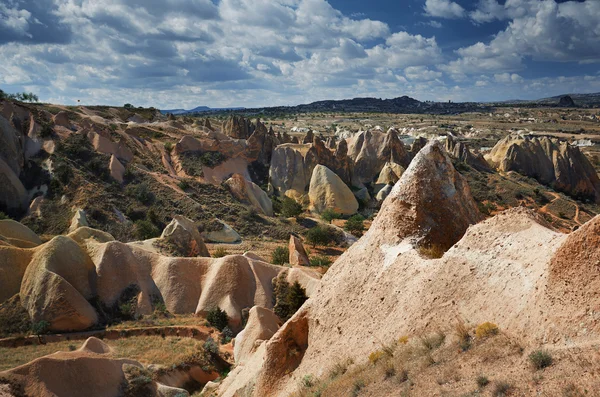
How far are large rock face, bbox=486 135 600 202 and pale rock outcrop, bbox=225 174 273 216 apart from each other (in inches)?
1499

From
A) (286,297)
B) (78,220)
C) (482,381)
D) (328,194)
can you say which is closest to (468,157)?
(328,194)

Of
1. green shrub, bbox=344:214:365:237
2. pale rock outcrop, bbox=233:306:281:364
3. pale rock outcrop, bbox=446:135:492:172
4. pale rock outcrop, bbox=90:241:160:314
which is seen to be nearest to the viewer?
pale rock outcrop, bbox=233:306:281:364

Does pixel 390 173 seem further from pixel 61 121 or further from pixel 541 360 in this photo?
pixel 541 360

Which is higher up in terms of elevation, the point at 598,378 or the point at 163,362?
the point at 598,378

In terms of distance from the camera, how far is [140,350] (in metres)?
20.7

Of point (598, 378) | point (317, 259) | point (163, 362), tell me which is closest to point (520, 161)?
point (317, 259)

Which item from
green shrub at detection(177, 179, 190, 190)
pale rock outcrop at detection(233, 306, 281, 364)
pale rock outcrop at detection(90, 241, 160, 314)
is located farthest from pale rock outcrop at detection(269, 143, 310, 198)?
pale rock outcrop at detection(233, 306, 281, 364)

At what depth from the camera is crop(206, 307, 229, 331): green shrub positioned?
24.1m

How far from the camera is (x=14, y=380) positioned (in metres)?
14.3

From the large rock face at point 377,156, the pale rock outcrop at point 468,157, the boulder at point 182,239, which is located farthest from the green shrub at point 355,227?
the pale rock outcrop at point 468,157

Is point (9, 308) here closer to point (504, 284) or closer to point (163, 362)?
point (163, 362)

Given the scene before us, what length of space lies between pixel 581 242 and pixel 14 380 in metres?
16.3

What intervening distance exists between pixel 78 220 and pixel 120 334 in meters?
14.5

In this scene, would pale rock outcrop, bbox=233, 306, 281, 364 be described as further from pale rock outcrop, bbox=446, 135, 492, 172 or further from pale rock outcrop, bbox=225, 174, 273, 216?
pale rock outcrop, bbox=446, 135, 492, 172
